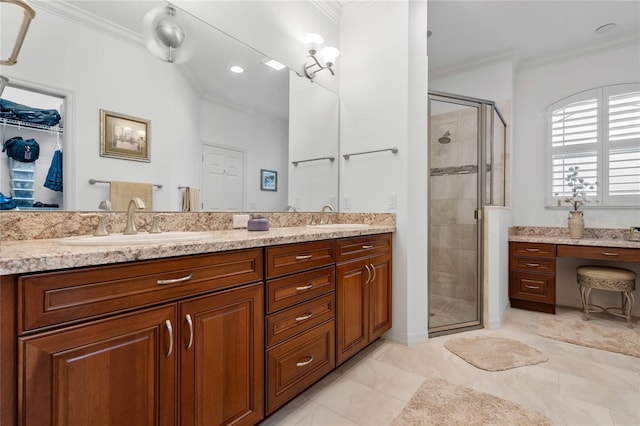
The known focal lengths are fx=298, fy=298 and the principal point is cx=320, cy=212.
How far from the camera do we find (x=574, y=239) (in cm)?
299

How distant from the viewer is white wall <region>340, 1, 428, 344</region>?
7.63ft

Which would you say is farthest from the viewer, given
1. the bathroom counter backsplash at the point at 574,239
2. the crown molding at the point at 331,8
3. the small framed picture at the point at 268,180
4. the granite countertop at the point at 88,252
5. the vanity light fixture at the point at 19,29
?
the bathroom counter backsplash at the point at 574,239

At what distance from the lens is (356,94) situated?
8.58 feet

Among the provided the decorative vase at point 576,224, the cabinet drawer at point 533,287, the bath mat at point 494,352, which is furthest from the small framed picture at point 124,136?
the decorative vase at point 576,224

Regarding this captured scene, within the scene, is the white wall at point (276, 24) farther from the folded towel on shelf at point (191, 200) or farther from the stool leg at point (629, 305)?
the stool leg at point (629, 305)

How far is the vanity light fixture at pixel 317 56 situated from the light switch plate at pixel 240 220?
4.32ft

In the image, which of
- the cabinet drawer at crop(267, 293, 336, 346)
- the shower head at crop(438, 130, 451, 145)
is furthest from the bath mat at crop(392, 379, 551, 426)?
the shower head at crop(438, 130, 451, 145)

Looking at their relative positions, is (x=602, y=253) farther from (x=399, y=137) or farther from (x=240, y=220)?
(x=240, y=220)

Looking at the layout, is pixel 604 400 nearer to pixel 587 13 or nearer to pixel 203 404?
pixel 203 404

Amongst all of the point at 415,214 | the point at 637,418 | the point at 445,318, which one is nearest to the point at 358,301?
the point at 415,214

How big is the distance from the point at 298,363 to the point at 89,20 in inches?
73.3

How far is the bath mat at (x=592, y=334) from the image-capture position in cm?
227

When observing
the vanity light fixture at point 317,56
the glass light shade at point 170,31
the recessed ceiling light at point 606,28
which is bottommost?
the glass light shade at point 170,31

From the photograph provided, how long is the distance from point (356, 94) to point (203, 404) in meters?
2.43
